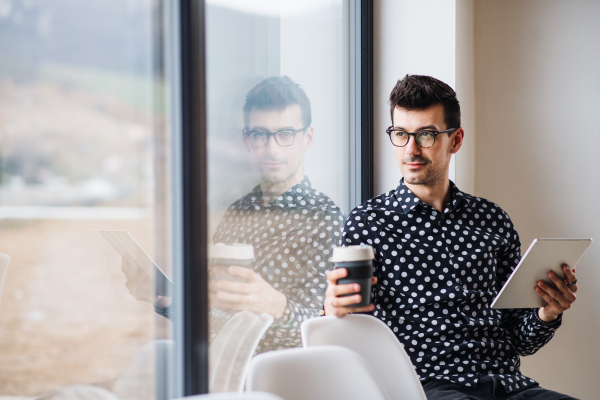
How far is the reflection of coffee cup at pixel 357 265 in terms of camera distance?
1240 mm

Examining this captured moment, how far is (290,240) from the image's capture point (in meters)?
1.77

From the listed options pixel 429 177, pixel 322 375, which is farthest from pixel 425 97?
pixel 322 375

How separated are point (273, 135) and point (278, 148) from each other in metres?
0.05

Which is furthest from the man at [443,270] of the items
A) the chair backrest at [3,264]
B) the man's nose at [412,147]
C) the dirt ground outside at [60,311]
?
the chair backrest at [3,264]

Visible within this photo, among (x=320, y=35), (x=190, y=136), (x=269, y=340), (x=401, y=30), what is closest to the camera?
(x=190, y=136)

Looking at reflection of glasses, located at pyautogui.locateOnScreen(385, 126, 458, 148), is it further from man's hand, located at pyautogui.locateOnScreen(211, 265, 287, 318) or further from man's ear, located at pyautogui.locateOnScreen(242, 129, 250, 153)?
man's hand, located at pyautogui.locateOnScreen(211, 265, 287, 318)

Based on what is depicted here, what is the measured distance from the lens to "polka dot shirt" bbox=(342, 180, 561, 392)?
168cm

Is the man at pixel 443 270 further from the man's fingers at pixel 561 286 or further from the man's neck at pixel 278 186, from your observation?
the man's neck at pixel 278 186

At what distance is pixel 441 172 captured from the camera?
1.83 m

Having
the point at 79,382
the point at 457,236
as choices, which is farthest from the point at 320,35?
the point at 79,382

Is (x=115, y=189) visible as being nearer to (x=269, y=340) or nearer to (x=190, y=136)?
(x=190, y=136)

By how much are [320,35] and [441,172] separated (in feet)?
2.35

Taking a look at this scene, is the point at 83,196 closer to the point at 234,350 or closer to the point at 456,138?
the point at 234,350

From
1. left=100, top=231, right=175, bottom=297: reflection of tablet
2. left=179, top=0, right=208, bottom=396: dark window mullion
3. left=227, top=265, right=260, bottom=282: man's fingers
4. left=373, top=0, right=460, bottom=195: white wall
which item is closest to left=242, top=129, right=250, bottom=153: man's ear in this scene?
left=179, top=0, right=208, bottom=396: dark window mullion
